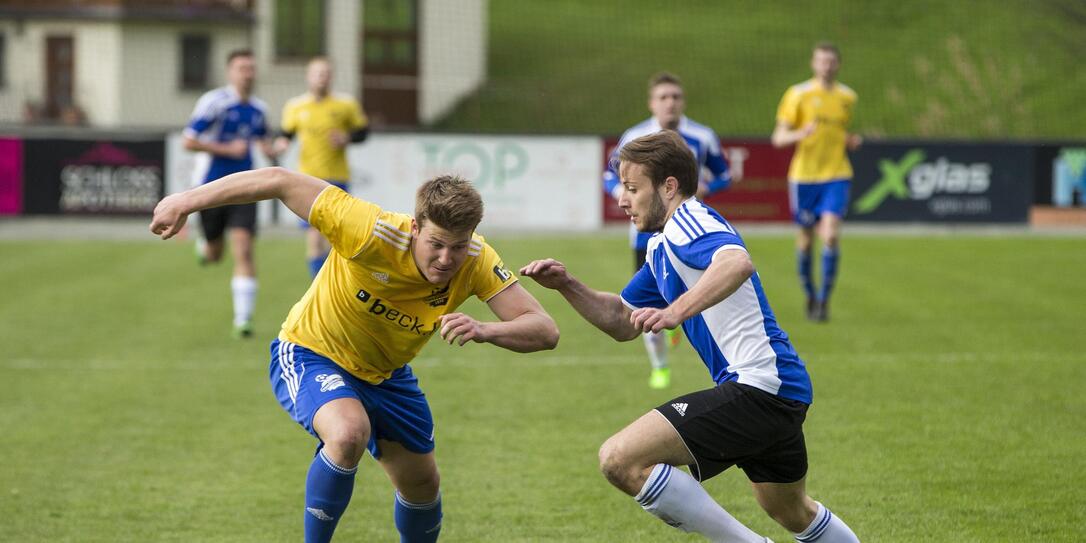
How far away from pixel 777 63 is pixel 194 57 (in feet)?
56.3

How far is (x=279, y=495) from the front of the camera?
6547 mm

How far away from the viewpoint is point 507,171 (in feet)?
72.5

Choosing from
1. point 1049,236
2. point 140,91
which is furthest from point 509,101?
point 1049,236

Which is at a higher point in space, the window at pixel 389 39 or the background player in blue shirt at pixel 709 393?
the window at pixel 389 39

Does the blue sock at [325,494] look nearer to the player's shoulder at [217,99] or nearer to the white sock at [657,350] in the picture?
the white sock at [657,350]

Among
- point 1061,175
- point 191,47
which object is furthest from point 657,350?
point 191,47

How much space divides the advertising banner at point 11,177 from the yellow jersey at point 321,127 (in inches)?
406

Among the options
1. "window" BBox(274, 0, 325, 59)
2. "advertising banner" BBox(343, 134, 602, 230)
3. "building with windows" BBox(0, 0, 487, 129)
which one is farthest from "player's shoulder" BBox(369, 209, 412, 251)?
"window" BBox(274, 0, 325, 59)

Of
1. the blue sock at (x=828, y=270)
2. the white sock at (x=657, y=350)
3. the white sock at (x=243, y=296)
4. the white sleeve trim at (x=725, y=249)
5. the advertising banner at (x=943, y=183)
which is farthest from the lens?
the advertising banner at (x=943, y=183)

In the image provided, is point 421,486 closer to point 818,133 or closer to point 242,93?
point 242,93

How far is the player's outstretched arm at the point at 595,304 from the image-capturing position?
189 inches

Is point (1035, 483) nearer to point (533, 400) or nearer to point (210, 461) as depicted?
point (533, 400)

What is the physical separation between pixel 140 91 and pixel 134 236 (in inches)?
696

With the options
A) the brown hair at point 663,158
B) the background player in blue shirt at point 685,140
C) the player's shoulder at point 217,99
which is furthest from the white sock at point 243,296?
the brown hair at point 663,158
